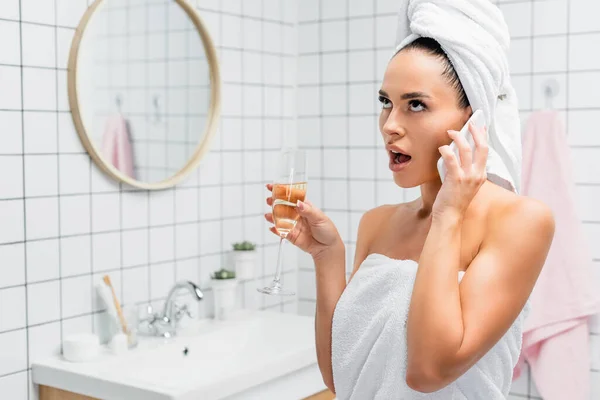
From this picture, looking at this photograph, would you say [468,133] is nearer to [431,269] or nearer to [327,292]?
[431,269]

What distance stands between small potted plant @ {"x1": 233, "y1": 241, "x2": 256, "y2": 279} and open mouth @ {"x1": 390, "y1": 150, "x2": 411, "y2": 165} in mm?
1435

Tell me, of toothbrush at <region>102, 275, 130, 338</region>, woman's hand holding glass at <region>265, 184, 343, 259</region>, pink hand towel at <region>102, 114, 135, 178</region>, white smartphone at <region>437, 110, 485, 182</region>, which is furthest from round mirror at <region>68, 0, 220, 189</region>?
white smartphone at <region>437, 110, 485, 182</region>

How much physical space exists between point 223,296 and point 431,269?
154 cm

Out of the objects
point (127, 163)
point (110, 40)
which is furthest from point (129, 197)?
point (110, 40)

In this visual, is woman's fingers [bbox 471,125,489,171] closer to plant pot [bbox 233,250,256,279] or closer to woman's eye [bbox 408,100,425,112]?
woman's eye [bbox 408,100,425,112]

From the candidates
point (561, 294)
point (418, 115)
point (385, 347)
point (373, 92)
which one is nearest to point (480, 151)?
point (418, 115)

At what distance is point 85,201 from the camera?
2227mm

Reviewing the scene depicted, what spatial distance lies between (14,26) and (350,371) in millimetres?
1277

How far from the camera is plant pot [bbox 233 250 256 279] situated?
8.96 ft

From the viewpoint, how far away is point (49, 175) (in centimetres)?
212

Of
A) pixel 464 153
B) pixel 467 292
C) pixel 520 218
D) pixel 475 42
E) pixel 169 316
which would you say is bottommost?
pixel 169 316

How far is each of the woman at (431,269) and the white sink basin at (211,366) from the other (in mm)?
516

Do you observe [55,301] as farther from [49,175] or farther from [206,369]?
[206,369]

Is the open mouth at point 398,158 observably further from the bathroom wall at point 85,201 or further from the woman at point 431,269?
the bathroom wall at point 85,201
